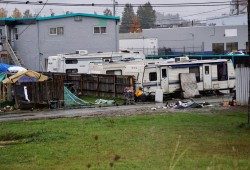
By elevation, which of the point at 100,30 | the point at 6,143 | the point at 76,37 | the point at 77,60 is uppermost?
the point at 100,30

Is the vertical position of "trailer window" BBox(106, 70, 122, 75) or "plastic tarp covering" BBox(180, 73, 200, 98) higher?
"trailer window" BBox(106, 70, 122, 75)

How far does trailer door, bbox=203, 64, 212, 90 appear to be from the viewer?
38656mm

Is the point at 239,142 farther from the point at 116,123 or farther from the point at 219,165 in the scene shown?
the point at 116,123

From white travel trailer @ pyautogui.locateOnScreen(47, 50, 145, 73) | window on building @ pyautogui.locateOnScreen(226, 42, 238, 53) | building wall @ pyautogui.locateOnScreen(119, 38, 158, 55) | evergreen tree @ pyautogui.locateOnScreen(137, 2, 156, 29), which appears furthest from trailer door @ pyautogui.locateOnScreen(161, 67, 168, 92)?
evergreen tree @ pyautogui.locateOnScreen(137, 2, 156, 29)

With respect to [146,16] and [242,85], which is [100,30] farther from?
[146,16]

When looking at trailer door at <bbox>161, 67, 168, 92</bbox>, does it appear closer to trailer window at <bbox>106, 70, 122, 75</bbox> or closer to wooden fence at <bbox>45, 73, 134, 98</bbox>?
wooden fence at <bbox>45, 73, 134, 98</bbox>

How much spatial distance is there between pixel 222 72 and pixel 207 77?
4.68ft

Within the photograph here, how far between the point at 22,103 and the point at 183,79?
1223cm

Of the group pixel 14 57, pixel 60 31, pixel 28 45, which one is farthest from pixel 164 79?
pixel 14 57

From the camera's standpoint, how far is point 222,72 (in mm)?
39406

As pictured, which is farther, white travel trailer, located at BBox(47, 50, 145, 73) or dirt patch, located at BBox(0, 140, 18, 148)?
white travel trailer, located at BBox(47, 50, 145, 73)

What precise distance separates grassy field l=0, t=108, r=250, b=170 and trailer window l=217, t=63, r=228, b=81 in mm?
16904

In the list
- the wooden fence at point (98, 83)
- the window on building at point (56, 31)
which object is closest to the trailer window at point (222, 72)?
the wooden fence at point (98, 83)

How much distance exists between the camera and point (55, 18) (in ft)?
175
